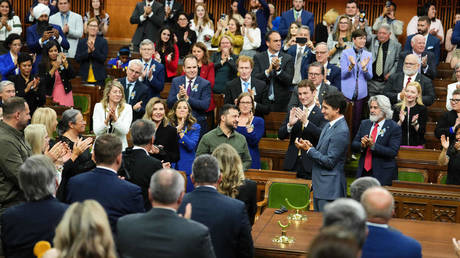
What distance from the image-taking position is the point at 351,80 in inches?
346

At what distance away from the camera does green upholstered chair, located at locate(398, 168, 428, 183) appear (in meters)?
7.29

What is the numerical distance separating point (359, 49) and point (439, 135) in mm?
1937

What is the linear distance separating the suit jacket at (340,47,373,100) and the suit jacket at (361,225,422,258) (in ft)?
18.3

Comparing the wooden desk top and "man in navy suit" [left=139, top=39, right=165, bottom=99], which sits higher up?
"man in navy suit" [left=139, top=39, right=165, bottom=99]

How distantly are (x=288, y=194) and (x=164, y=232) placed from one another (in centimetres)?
315

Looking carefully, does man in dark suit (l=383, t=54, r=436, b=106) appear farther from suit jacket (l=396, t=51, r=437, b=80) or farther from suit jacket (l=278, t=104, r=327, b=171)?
suit jacket (l=278, t=104, r=327, b=171)

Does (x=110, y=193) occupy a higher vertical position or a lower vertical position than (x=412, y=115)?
lower

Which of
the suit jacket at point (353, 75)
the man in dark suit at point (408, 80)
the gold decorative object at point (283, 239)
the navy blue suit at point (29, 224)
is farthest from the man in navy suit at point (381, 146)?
the navy blue suit at point (29, 224)

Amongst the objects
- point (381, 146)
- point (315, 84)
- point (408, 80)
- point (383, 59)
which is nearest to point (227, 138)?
point (381, 146)

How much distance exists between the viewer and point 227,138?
6.43 meters

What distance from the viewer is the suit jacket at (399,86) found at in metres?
8.31

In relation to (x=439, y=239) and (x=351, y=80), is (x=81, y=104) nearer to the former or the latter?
(x=351, y=80)

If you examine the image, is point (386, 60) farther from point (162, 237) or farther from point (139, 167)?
point (162, 237)

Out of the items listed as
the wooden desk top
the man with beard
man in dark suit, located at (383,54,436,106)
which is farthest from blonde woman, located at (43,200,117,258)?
man in dark suit, located at (383,54,436,106)
